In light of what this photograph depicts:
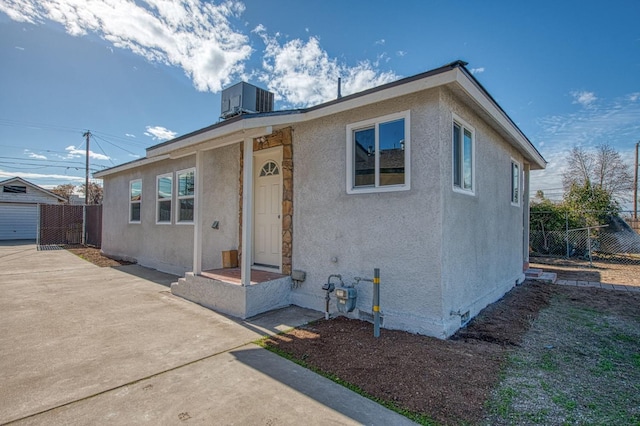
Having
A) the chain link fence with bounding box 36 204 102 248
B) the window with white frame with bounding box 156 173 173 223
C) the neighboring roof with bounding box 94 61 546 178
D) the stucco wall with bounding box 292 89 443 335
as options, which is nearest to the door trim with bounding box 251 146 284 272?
the stucco wall with bounding box 292 89 443 335

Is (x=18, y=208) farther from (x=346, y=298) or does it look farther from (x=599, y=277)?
(x=599, y=277)

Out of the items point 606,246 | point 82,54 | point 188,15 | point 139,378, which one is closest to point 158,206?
point 188,15

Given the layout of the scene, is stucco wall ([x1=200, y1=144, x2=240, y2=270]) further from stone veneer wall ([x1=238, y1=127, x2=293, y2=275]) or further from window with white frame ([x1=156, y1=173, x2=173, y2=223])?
window with white frame ([x1=156, y1=173, x2=173, y2=223])

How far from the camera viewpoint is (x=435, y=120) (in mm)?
4203

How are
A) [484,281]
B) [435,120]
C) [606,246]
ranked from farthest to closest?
1. [606,246]
2. [484,281]
3. [435,120]

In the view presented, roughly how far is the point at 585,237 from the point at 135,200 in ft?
58.7

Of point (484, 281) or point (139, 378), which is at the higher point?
point (484, 281)

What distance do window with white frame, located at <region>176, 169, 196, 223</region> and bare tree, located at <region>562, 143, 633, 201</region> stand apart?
2255 cm

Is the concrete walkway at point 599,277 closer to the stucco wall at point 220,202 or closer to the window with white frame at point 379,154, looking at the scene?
the window with white frame at point 379,154

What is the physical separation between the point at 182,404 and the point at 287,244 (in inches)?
137

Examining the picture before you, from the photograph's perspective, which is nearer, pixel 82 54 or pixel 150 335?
pixel 150 335

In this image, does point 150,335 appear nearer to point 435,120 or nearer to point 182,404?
point 182,404

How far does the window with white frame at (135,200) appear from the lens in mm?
10883

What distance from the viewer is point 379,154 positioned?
4.73 m
